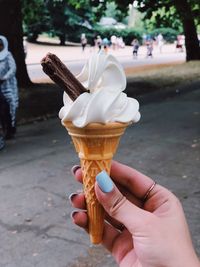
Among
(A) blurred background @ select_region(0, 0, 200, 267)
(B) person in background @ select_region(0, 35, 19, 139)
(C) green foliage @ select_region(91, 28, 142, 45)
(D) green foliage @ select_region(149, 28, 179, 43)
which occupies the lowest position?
(D) green foliage @ select_region(149, 28, 179, 43)

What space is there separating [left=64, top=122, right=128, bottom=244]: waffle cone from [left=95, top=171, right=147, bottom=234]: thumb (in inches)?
5.1

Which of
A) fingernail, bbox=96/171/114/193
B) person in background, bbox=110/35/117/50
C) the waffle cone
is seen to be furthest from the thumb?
person in background, bbox=110/35/117/50

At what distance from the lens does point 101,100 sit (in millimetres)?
2400

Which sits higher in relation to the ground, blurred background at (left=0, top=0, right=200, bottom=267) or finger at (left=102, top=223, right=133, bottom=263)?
finger at (left=102, top=223, right=133, bottom=263)

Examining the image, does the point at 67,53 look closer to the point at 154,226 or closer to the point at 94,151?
the point at 94,151

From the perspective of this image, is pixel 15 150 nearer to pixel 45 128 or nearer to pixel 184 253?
pixel 45 128

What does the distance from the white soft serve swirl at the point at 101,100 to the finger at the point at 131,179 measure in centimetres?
27

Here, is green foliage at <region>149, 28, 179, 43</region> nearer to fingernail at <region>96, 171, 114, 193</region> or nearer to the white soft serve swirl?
the white soft serve swirl

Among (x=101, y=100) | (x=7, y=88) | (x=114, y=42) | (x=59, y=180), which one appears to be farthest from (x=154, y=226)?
(x=114, y=42)

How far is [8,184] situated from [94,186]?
5.15 meters

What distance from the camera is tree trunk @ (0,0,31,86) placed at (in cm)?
1628

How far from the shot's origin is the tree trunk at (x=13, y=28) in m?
16.3

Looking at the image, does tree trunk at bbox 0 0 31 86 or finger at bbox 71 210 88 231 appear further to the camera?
tree trunk at bbox 0 0 31 86

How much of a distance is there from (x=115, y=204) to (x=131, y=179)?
37cm
